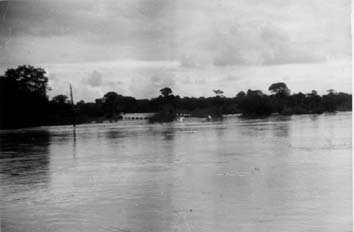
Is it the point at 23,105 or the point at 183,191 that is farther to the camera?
the point at 23,105

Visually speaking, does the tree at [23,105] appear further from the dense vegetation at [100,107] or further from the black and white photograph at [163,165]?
the black and white photograph at [163,165]

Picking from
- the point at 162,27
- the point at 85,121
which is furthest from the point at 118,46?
the point at 85,121

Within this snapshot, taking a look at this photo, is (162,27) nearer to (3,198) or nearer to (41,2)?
(41,2)

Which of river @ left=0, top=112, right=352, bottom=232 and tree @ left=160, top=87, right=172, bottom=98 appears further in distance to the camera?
tree @ left=160, top=87, right=172, bottom=98

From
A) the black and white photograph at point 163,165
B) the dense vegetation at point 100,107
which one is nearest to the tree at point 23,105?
the dense vegetation at point 100,107

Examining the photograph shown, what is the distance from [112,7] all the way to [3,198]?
12.8 ft

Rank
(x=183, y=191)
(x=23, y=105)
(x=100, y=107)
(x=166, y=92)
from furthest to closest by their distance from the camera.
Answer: (x=23, y=105), (x=100, y=107), (x=166, y=92), (x=183, y=191)

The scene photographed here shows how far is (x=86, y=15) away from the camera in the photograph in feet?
31.0

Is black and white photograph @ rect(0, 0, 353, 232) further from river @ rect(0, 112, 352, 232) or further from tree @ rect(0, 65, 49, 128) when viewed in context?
tree @ rect(0, 65, 49, 128)

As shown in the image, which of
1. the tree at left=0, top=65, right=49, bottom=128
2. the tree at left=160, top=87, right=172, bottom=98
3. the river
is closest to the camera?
the river

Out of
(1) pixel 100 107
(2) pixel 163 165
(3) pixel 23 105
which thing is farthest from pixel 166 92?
(3) pixel 23 105

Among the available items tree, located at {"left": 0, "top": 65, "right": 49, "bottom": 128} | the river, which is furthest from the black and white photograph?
tree, located at {"left": 0, "top": 65, "right": 49, "bottom": 128}

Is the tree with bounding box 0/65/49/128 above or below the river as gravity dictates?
above

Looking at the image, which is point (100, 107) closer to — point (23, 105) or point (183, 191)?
point (23, 105)
